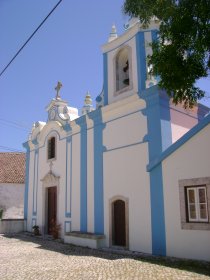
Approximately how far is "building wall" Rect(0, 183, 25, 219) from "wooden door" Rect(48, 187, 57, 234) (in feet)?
26.9

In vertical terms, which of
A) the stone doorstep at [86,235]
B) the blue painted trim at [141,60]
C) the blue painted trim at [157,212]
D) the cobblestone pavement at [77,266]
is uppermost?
the blue painted trim at [141,60]

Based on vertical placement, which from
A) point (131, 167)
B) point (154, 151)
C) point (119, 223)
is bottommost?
point (119, 223)

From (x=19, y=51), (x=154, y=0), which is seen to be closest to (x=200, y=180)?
(x=154, y=0)

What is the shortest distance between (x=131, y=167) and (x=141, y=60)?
3.70 m

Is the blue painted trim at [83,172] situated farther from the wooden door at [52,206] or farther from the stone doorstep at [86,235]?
the wooden door at [52,206]

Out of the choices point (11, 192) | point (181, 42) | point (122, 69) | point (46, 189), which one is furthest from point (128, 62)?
point (11, 192)

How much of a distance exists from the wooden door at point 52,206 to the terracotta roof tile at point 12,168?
8.39 meters

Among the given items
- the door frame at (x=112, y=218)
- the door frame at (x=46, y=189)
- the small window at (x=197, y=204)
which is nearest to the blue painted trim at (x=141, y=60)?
the door frame at (x=112, y=218)

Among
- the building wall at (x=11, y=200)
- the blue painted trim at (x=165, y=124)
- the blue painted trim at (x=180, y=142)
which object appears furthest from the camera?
the building wall at (x=11, y=200)

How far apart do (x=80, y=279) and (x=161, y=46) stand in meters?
4.86

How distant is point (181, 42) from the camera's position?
5605mm

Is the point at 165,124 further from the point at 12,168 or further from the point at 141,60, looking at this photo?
the point at 12,168

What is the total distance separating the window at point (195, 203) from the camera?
27.5 ft

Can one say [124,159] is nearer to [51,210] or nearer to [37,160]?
[51,210]
